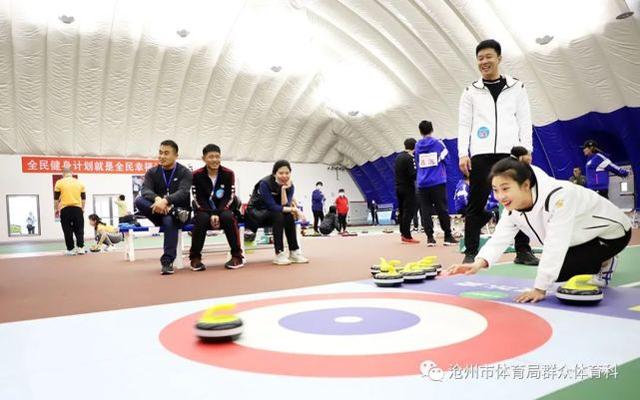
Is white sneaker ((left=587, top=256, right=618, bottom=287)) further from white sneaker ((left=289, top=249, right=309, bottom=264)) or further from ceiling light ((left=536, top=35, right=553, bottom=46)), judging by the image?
ceiling light ((left=536, top=35, right=553, bottom=46))

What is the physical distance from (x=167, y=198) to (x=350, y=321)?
3.34 meters

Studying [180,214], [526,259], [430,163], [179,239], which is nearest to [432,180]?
[430,163]

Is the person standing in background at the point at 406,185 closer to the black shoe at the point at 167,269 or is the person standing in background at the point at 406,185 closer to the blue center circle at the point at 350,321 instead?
the black shoe at the point at 167,269

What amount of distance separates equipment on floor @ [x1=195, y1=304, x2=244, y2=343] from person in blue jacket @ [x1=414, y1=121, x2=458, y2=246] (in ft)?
19.1

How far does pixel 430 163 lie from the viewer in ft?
24.7

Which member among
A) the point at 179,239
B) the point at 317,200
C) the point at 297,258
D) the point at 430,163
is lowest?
the point at 297,258

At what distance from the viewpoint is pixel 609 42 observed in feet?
41.5

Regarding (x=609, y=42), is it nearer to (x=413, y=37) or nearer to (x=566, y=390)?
(x=413, y=37)

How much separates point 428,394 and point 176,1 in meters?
17.0

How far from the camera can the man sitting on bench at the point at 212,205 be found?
5223mm

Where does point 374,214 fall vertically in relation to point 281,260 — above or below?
below

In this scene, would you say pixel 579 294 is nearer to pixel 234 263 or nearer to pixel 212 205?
pixel 234 263

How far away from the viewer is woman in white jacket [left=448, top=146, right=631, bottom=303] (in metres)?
2.46

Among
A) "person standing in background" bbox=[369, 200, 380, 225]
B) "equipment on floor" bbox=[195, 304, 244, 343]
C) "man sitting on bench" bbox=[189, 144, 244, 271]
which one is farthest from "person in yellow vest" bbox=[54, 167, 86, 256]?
"person standing in background" bbox=[369, 200, 380, 225]
